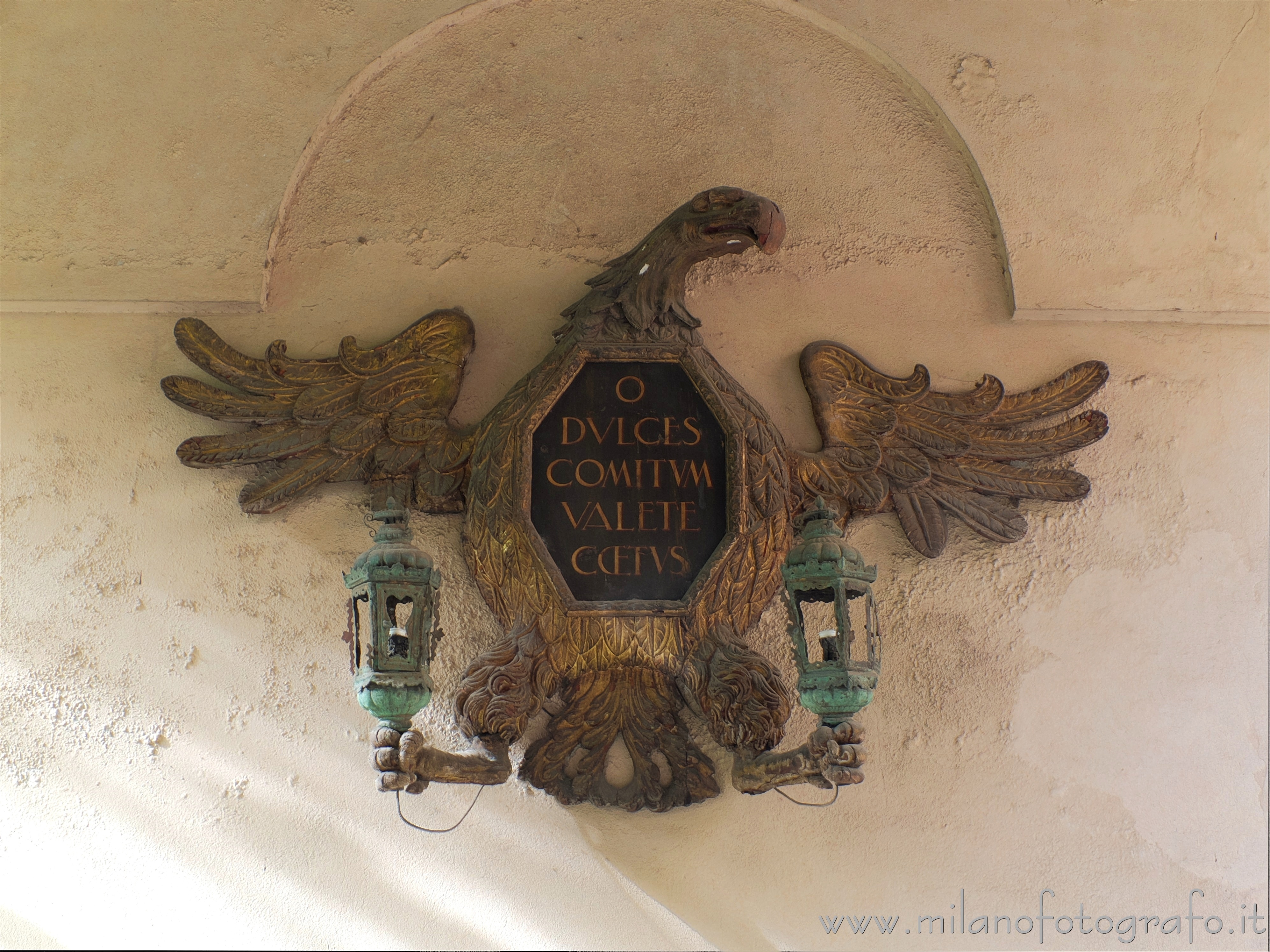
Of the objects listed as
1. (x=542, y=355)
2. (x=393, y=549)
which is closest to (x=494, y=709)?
(x=393, y=549)

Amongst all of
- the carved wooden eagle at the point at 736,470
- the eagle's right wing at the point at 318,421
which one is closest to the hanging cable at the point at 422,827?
the carved wooden eagle at the point at 736,470

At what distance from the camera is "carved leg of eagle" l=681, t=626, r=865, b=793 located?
84.0 inches

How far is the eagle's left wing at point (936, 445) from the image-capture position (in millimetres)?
2457

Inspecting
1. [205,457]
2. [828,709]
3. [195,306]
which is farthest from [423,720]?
[195,306]

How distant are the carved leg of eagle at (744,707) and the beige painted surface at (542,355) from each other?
0.19m

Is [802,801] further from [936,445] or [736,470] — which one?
[936,445]

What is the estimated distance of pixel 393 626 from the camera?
205 centimetres

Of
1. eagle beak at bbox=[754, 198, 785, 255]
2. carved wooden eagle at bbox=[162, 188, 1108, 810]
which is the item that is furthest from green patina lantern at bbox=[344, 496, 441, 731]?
eagle beak at bbox=[754, 198, 785, 255]

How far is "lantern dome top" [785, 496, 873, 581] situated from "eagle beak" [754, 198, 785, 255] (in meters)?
0.55

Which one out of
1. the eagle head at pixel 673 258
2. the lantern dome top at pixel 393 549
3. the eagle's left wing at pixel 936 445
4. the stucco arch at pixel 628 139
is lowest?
the lantern dome top at pixel 393 549

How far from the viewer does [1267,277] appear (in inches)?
106

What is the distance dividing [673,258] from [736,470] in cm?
46

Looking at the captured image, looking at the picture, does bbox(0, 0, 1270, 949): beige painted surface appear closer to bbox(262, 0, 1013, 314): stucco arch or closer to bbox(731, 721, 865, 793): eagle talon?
bbox(262, 0, 1013, 314): stucco arch

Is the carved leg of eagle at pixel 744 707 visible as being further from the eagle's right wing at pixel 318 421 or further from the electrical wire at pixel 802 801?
the eagle's right wing at pixel 318 421
